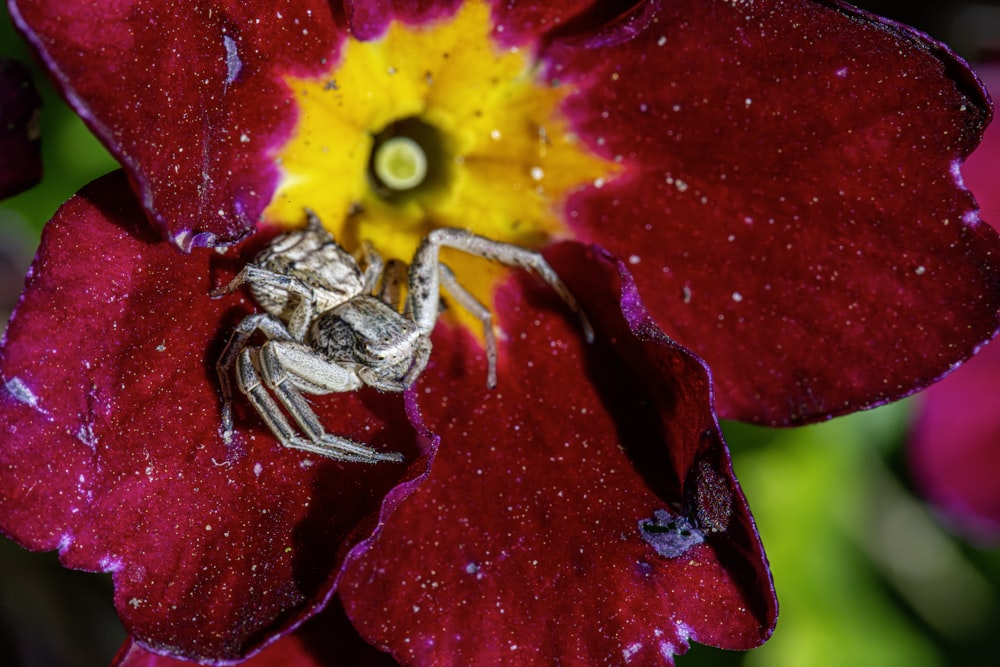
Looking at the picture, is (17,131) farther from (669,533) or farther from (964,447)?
(964,447)

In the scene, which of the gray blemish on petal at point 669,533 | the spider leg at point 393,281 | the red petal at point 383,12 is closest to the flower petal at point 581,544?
the gray blemish on petal at point 669,533

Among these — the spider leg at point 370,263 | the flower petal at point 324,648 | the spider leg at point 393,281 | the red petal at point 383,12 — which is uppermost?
the red petal at point 383,12

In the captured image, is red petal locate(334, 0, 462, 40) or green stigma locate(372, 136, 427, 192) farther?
green stigma locate(372, 136, 427, 192)

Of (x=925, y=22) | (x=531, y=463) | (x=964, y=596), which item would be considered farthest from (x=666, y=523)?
(x=964, y=596)

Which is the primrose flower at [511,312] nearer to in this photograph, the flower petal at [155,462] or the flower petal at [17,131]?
the flower petal at [155,462]

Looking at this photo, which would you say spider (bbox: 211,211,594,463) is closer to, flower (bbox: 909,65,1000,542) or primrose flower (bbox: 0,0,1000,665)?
primrose flower (bbox: 0,0,1000,665)

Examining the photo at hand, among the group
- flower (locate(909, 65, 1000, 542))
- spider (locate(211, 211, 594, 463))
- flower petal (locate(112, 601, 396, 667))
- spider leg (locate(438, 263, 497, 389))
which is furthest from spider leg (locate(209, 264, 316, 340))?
flower (locate(909, 65, 1000, 542))

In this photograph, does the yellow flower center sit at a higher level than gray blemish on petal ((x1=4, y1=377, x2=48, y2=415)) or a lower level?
higher

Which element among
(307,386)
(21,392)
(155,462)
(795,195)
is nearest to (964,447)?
(795,195)
